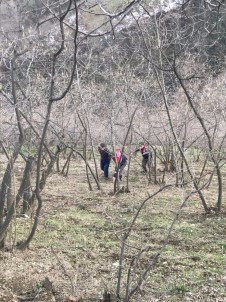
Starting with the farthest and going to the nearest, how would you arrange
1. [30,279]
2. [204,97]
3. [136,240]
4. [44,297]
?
[204,97] → [136,240] → [30,279] → [44,297]

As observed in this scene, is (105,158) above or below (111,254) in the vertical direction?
above

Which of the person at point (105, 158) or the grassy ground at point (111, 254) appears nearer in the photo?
the grassy ground at point (111, 254)

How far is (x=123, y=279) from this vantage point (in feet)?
17.9

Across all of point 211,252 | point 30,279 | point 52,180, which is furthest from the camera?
point 52,180

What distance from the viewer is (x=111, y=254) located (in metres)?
6.41

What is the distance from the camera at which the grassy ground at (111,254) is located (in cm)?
509

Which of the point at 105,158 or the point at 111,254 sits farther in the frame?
the point at 105,158

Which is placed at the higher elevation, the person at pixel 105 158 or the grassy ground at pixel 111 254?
the person at pixel 105 158

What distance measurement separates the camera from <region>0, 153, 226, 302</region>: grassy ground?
200 inches

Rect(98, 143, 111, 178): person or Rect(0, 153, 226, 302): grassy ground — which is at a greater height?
Rect(98, 143, 111, 178): person

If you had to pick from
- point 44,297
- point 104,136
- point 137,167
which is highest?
point 104,136

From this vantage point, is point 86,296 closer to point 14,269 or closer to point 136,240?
point 14,269

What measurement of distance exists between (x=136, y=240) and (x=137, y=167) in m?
10.4

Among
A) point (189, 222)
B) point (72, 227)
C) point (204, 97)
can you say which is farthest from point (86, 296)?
point (204, 97)
